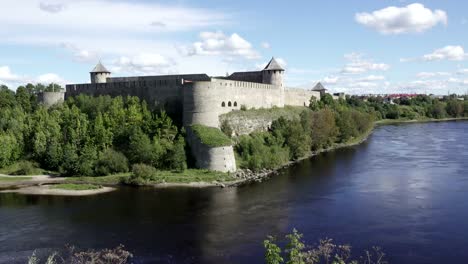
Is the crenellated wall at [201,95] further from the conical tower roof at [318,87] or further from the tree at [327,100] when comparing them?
the conical tower roof at [318,87]

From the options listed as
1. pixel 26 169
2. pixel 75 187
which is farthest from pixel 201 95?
pixel 26 169

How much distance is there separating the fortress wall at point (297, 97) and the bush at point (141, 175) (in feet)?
53.7

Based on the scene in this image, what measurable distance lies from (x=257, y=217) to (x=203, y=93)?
10033 millimetres

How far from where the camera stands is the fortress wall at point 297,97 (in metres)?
34.6

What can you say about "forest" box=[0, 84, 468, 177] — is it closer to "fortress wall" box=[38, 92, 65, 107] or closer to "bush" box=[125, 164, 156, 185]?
"bush" box=[125, 164, 156, 185]

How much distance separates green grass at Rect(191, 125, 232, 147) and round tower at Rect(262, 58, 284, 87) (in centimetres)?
958

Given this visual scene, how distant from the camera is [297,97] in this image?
36.2 m

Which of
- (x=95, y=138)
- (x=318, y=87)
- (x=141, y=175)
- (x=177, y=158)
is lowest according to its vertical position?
(x=141, y=175)

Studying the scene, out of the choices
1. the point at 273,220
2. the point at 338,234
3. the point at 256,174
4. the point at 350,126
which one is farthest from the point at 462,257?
the point at 350,126

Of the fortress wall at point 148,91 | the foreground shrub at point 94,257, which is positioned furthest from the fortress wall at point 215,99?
the foreground shrub at point 94,257

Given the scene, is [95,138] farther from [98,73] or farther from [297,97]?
[297,97]

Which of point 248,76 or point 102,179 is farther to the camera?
point 248,76

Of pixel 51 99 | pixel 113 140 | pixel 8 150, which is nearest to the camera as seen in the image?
pixel 8 150

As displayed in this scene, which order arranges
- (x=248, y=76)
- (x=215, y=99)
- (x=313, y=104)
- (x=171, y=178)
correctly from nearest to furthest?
(x=171, y=178) < (x=215, y=99) < (x=248, y=76) < (x=313, y=104)
